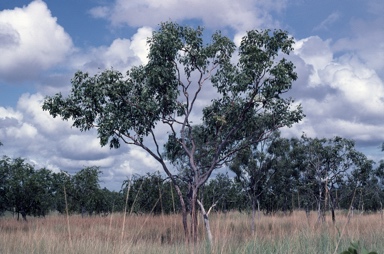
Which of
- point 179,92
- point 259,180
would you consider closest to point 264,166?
point 259,180

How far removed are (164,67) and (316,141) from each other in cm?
1573

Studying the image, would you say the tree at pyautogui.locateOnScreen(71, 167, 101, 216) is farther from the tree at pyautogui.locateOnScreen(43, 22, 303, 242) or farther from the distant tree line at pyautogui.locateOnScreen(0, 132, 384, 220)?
the tree at pyautogui.locateOnScreen(43, 22, 303, 242)

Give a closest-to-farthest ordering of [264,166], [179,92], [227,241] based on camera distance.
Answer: [227,241] < [179,92] < [264,166]

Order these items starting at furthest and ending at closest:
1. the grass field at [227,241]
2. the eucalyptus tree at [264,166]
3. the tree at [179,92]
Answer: the eucalyptus tree at [264,166], the tree at [179,92], the grass field at [227,241]

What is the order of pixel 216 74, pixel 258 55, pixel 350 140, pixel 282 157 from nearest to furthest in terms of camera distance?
pixel 258 55 < pixel 216 74 < pixel 350 140 < pixel 282 157

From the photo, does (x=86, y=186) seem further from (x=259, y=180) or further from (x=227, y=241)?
(x=227, y=241)

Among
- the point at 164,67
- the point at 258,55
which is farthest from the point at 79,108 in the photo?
the point at 258,55

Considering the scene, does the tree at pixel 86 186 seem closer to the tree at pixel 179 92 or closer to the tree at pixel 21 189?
the tree at pixel 21 189

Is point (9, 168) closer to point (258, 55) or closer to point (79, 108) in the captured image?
point (79, 108)

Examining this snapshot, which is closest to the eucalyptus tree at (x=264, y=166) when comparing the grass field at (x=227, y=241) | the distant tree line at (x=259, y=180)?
the distant tree line at (x=259, y=180)

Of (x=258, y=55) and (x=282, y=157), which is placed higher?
(x=258, y=55)

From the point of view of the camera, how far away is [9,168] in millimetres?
31891

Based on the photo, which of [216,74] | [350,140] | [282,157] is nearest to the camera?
[216,74]

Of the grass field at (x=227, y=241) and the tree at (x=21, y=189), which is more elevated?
the tree at (x=21, y=189)
